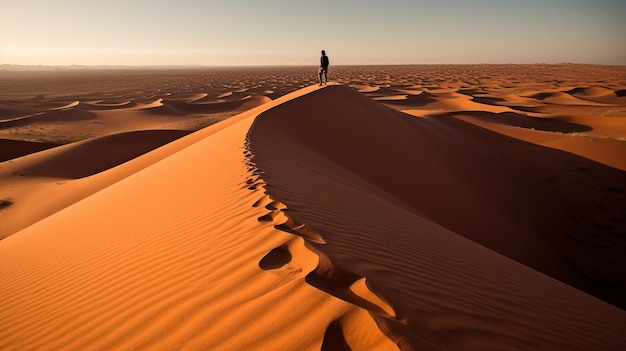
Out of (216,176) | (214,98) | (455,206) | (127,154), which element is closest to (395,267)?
(216,176)

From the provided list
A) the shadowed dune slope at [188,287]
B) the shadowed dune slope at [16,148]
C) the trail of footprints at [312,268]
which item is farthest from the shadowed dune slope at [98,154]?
the trail of footprints at [312,268]

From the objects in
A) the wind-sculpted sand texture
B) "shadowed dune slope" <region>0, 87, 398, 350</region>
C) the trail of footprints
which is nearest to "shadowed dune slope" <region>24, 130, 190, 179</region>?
the wind-sculpted sand texture

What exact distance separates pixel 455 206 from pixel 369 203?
366cm

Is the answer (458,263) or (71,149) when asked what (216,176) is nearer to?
(458,263)

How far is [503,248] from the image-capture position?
6.30 meters

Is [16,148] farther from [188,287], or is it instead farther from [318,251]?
[318,251]

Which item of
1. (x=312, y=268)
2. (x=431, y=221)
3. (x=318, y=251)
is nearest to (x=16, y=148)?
(x=431, y=221)

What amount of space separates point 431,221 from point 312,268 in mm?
4101

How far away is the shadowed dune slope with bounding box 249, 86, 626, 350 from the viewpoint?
6.44 ft

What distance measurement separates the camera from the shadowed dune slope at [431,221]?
6.44 ft

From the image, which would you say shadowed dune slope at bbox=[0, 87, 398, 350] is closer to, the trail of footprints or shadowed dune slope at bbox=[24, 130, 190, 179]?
the trail of footprints

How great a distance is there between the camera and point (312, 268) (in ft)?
6.71

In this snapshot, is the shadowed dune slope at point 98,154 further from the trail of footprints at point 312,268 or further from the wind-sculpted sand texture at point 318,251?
the trail of footprints at point 312,268

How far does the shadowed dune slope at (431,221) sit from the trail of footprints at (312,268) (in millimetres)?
66
